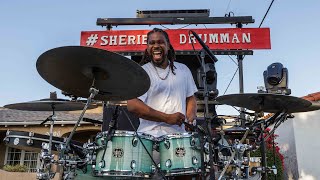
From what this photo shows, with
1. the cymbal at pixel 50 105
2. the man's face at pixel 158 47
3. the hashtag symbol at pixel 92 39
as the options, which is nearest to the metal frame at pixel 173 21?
the hashtag symbol at pixel 92 39

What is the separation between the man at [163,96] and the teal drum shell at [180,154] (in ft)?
0.68

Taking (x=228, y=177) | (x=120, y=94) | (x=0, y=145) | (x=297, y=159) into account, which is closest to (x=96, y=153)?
(x=120, y=94)

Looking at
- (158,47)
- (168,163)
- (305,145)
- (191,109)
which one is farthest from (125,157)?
(305,145)

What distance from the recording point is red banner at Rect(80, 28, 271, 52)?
1101cm

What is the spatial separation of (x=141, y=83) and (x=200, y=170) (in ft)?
2.67

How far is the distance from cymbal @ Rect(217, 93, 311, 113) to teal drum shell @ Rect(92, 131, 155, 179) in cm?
158

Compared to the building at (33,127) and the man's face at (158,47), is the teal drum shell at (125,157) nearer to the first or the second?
the man's face at (158,47)

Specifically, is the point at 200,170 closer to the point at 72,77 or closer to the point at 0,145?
the point at 72,77

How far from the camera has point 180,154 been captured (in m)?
2.68

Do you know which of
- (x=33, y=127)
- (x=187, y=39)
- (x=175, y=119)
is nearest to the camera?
(x=175, y=119)

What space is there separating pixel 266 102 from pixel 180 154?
76.1 inches

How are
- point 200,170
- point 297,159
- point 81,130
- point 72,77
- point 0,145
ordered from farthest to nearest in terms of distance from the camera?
1. point 0,145
2. point 81,130
3. point 297,159
4. point 72,77
5. point 200,170

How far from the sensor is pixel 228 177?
3.20 meters

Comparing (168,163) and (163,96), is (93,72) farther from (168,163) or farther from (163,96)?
(168,163)
